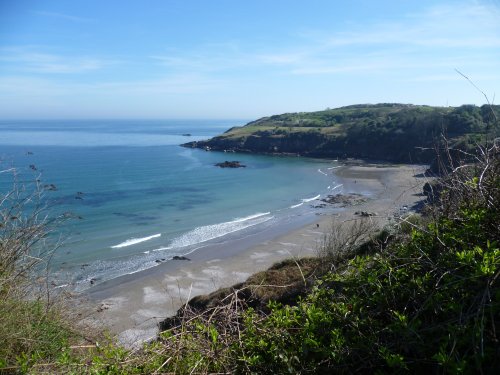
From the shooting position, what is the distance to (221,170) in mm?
64125

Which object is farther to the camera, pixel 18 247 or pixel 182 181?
pixel 182 181

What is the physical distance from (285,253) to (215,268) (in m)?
4.97

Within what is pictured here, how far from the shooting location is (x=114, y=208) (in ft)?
125

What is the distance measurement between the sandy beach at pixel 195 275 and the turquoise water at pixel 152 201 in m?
1.58

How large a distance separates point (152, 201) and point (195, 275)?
797 inches

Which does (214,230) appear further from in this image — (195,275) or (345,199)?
(345,199)

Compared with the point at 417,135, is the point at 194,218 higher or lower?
lower

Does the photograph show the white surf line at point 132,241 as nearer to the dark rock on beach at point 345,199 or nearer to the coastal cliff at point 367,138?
the dark rock on beach at point 345,199

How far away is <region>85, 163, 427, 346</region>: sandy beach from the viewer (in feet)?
55.4

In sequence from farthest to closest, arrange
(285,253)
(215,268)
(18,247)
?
1. (285,253)
2. (215,268)
3. (18,247)

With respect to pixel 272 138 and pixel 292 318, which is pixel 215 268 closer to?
pixel 292 318

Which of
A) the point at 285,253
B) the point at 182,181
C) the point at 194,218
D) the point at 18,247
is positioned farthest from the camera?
the point at 182,181

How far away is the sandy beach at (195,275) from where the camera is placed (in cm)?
1689

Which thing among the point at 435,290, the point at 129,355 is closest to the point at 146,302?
the point at 129,355
